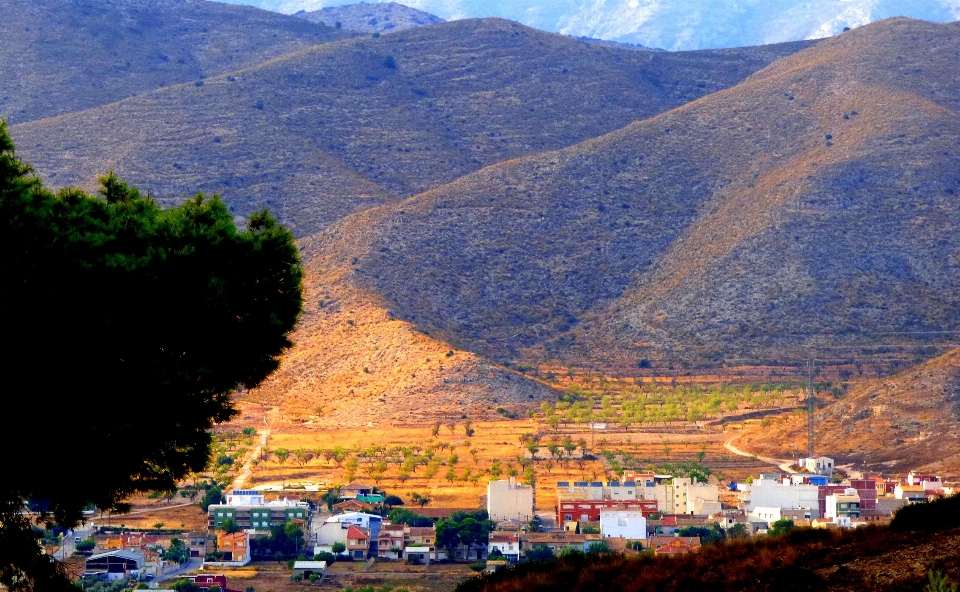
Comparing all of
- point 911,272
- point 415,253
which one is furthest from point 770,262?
point 415,253

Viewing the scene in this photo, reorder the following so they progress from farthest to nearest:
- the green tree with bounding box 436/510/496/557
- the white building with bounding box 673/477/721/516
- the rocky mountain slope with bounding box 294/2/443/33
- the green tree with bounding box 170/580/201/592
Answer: the rocky mountain slope with bounding box 294/2/443/33 → the white building with bounding box 673/477/721/516 → the green tree with bounding box 436/510/496/557 → the green tree with bounding box 170/580/201/592

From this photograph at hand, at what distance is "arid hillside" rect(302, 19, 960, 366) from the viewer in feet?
235

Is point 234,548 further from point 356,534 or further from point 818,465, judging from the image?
point 818,465

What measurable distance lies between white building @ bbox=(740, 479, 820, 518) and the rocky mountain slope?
134m

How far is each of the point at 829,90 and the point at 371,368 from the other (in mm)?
46191

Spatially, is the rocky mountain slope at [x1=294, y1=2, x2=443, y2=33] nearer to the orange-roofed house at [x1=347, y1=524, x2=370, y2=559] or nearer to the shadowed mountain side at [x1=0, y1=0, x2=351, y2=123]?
the shadowed mountain side at [x1=0, y1=0, x2=351, y2=123]

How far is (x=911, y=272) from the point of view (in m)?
75.4

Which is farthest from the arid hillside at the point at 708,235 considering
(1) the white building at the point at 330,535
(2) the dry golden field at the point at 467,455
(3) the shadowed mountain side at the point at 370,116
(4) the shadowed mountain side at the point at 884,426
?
(1) the white building at the point at 330,535

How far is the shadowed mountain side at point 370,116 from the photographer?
301 ft

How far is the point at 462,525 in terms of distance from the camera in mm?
45562

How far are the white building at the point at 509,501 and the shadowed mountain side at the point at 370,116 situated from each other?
125 ft

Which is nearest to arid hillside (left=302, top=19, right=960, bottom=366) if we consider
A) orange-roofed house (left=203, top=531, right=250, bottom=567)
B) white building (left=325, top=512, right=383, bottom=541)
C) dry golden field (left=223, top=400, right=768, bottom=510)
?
dry golden field (left=223, top=400, right=768, bottom=510)

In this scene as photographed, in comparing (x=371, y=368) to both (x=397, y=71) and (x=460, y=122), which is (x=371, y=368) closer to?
(x=460, y=122)

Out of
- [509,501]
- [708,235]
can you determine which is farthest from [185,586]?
[708,235]
